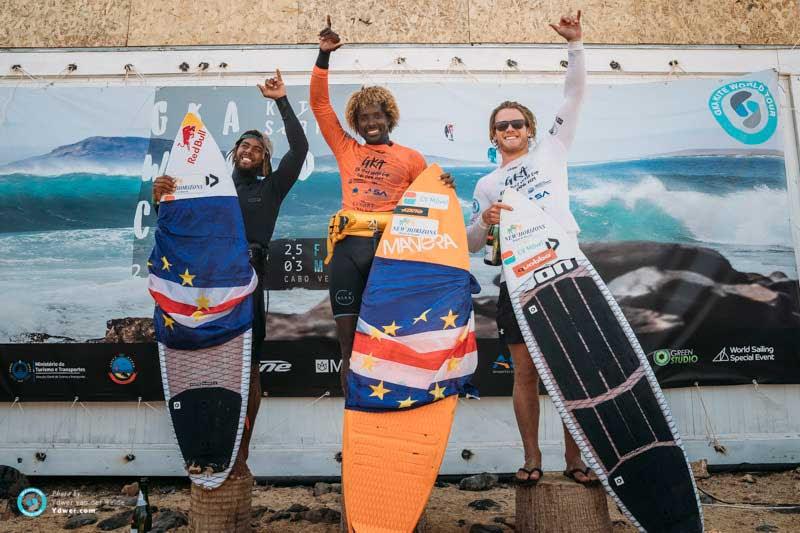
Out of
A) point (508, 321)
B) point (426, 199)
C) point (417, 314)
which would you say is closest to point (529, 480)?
point (508, 321)

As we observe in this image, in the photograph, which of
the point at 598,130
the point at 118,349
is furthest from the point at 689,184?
the point at 118,349

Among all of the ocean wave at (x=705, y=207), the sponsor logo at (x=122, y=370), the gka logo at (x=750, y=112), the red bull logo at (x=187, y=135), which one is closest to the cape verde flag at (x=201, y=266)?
the red bull logo at (x=187, y=135)

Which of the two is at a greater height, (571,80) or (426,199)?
(571,80)

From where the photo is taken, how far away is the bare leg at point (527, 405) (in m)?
1.93

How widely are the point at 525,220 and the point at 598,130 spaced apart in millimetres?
1499

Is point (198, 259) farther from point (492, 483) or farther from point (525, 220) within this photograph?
point (492, 483)

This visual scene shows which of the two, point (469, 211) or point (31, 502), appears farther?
point (469, 211)

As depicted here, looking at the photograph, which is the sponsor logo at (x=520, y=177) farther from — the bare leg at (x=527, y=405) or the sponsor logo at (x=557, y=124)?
the bare leg at (x=527, y=405)

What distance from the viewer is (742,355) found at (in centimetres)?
302

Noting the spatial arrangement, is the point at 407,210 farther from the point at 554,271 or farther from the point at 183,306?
the point at 183,306

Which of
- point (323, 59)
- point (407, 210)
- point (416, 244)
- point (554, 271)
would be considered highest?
point (323, 59)

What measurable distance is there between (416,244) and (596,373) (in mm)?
790

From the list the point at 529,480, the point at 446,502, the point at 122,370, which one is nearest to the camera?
the point at 529,480

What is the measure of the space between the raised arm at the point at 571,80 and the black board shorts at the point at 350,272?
31.7 inches
